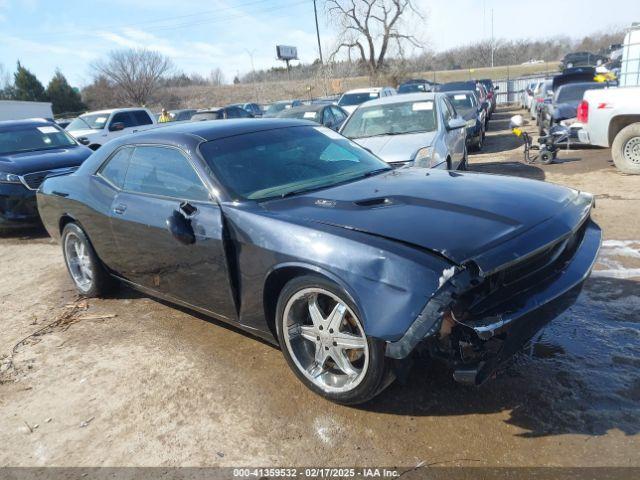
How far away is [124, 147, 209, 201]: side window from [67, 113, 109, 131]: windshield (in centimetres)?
1190

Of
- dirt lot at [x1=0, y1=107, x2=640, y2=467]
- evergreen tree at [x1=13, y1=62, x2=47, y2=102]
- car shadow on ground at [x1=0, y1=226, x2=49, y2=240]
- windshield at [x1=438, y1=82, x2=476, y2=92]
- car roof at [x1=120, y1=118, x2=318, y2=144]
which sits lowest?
car shadow on ground at [x1=0, y1=226, x2=49, y2=240]

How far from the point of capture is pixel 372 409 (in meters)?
2.79

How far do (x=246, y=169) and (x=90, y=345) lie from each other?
194cm

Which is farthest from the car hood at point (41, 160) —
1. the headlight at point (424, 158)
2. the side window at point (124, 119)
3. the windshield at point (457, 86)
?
the windshield at point (457, 86)

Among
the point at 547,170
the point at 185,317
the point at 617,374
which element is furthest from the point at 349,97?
the point at 617,374

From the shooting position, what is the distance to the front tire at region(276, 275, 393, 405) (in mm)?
2580

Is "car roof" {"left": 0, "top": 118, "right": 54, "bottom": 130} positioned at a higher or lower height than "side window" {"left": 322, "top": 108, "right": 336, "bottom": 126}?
higher

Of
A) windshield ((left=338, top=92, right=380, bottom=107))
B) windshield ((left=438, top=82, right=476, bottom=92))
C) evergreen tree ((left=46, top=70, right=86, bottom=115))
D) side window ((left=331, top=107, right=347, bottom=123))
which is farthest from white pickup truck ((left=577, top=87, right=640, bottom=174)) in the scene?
evergreen tree ((left=46, top=70, right=86, bottom=115))

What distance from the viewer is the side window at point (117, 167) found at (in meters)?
4.19

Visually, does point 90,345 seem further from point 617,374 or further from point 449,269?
point 617,374

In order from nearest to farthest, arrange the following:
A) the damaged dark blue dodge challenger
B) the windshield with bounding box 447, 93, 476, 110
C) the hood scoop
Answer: the damaged dark blue dodge challenger
the hood scoop
the windshield with bounding box 447, 93, 476, 110

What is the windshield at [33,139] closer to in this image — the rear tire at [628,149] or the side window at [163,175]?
the side window at [163,175]

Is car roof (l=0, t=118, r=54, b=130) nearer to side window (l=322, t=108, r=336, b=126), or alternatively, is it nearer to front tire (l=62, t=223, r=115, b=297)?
front tire (l=62, t=223, r=115, b=297)

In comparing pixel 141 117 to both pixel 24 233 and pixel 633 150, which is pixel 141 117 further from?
pixel 633 150
